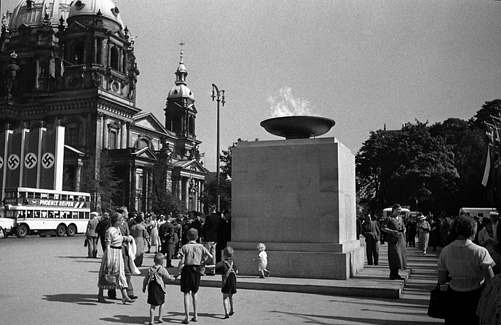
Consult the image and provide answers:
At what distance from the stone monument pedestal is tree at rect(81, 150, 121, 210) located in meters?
45.4

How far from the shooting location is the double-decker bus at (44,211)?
3481 centimetres

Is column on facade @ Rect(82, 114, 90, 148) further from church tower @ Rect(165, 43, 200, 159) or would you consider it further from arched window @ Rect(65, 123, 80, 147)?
church tower @ Rect(165, 43, 200, 159)

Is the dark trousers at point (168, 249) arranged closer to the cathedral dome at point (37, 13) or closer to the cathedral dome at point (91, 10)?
the cathedral dome at point (91, 10)

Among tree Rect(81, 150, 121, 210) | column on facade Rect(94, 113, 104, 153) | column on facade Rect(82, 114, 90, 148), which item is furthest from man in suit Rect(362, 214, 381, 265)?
column on facade Rect(82, 114, 90, 148)

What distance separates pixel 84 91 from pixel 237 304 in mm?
62676

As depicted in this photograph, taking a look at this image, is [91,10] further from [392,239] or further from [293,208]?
[392,239]

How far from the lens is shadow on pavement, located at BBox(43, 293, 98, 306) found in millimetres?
9555

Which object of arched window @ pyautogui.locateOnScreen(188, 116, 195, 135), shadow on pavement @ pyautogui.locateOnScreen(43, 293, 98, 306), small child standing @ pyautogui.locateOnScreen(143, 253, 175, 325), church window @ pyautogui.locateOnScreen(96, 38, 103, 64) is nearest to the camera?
small child standing @ pyautogui.locateOnScreen(143, 253, 175, 325)

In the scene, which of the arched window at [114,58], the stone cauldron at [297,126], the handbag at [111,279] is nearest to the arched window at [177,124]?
the arched window at [114,58]

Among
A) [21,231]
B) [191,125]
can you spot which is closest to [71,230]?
[21,231]

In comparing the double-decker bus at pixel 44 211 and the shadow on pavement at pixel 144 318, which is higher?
the double-decker bus at pixel 44 211

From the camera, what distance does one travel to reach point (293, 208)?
12.2 meters

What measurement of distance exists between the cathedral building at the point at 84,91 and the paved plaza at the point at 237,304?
5243 centimetres

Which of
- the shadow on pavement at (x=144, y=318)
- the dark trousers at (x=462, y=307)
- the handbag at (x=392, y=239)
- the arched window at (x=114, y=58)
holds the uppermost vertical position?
the arched window at (x=114, y=58)
